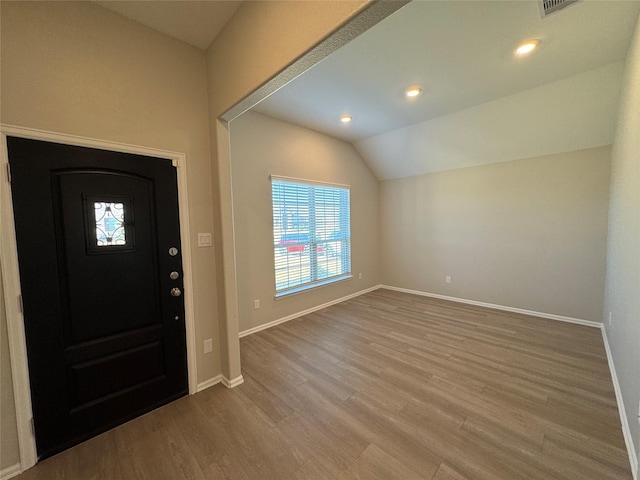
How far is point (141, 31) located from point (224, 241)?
1673mm

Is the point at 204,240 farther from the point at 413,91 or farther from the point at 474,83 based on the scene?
the point at 474,83

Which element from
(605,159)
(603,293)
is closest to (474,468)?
(603,293)

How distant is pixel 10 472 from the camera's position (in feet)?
4.60

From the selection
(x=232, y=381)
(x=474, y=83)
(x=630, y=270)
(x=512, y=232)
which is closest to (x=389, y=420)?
(x=232, y=381)

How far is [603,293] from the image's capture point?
311 centimetres

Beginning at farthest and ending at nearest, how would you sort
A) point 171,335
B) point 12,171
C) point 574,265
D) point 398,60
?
1. point 574,265
2. point 398,60
3. point 171,335
4. point 12,171

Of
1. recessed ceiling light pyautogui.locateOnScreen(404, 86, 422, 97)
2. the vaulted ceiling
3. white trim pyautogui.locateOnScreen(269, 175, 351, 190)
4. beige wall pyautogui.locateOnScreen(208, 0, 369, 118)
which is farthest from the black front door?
recessed ceiling light pyautogui.locateOnScreen(404, 86, 422, 97)

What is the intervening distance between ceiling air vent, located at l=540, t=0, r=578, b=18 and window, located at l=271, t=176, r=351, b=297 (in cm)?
287

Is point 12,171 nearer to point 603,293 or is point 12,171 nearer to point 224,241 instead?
point 224,241

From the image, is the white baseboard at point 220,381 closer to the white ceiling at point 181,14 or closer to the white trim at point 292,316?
the white trim at point 292,316

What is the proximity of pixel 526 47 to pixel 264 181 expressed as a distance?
116 inches

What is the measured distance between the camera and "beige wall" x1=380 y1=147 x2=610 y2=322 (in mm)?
3201

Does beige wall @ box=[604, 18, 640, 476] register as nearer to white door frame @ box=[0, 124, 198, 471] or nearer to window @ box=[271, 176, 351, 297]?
window @ box=[271, 176, 351, 297]

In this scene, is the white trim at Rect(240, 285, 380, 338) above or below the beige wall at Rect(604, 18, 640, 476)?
below
